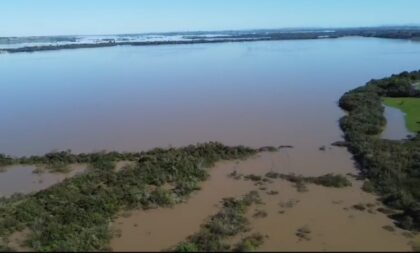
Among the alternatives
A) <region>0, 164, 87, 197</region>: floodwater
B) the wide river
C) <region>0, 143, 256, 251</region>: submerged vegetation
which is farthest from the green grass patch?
<region>0, 164, 87, 197</region>: floodwater

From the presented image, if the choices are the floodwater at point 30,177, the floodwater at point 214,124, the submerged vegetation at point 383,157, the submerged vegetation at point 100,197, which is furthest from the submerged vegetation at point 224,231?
the floodwater at point 30,177

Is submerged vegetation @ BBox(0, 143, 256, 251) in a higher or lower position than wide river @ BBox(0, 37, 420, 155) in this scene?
higher

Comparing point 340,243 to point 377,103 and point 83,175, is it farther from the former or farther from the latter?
point 377,103

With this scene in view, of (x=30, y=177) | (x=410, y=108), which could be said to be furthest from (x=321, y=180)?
(x=410, y=108)

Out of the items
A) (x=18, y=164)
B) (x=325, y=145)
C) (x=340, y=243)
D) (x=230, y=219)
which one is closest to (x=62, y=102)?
(x=18, y=164)

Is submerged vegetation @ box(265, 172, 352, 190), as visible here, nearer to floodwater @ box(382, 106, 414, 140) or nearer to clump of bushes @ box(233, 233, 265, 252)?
clump of bushes @ box(233, 233, 265, 252)

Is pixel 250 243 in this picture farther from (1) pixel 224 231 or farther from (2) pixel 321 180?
(2) pixel 321 180

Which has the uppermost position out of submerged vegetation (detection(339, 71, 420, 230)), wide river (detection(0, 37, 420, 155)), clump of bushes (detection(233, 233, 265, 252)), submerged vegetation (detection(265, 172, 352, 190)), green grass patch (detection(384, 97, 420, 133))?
clump of bushes (detection(233, 233, 265, 252))
